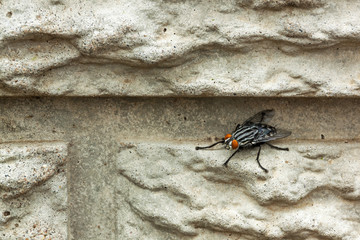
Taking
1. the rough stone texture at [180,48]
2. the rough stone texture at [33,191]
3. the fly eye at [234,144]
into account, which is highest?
the rough stone texture at [180,48]

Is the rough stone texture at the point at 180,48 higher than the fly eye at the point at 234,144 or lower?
higher

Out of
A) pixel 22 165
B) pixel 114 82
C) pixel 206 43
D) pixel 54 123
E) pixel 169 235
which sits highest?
pixel 206 43

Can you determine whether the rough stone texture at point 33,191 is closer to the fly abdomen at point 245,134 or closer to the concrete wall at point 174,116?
the concrete wall at point 174,116

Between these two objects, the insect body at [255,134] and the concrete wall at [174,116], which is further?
the insect body at [255,134]

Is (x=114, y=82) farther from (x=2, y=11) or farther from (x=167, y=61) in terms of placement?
(x=2, y=11)

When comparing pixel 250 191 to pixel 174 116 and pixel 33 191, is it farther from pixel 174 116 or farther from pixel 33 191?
pixel 33 191

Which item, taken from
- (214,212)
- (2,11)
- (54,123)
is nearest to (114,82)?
(54,123)

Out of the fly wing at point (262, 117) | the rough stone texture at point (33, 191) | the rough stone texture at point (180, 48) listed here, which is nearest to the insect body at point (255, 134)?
the fly wing at point (262, 117)

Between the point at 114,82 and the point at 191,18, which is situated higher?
the point at 191,18
